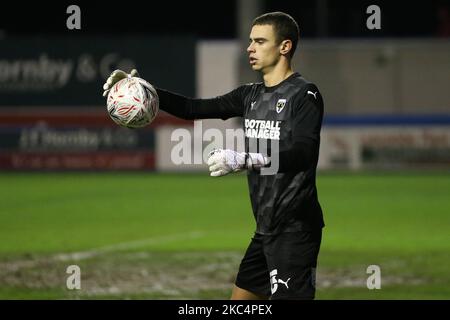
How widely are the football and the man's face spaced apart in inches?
29.4

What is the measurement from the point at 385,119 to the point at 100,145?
791cm

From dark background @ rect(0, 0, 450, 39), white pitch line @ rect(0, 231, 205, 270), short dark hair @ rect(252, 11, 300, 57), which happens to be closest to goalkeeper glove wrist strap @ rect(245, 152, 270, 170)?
short dark hair @ rect(252, 11, 300, 57)

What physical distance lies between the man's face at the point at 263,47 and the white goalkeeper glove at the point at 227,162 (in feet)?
2.50

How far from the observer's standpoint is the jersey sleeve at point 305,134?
6160 mm

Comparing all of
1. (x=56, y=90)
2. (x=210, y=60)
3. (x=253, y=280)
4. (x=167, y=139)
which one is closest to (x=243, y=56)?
(x=210, y=60)

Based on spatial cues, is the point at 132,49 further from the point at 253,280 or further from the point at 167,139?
the point at 253,280

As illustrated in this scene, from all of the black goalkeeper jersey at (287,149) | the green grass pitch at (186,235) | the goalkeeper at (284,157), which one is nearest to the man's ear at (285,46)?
the goalkeeper at (284,157)

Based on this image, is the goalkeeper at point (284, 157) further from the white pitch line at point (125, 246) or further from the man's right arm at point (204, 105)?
the white pitch line at point (125, 246)

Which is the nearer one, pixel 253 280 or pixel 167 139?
pixel 253 280

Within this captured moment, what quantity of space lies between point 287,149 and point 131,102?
1115mm

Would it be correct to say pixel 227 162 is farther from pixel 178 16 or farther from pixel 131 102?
pixel 178 16

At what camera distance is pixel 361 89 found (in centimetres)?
2916

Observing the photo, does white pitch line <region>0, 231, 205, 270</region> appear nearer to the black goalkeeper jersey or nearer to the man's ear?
the black goalkeeper jersey

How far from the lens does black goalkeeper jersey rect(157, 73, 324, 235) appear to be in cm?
625
